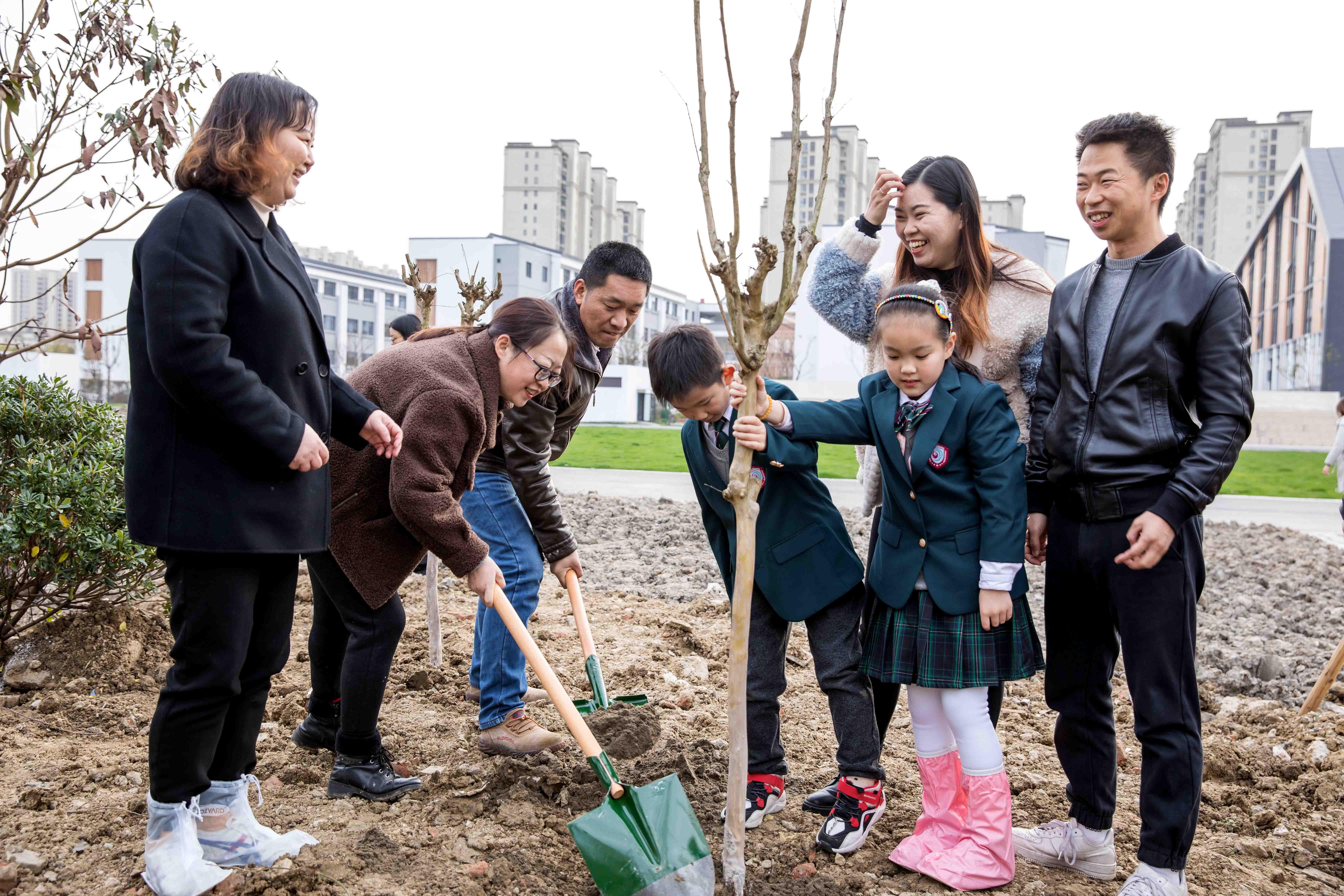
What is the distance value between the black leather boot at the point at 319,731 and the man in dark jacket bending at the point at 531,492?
51cm

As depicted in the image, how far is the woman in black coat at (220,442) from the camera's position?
211 cm

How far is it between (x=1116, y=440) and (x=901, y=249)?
928 millimetres

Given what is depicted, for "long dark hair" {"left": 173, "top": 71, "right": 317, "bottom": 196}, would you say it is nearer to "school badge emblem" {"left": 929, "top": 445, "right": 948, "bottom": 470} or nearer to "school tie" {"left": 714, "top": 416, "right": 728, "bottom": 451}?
"school tie" {"left": 714, "top": 416, "right": 728, "bottom": 451}

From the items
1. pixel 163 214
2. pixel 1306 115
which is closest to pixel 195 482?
pixel 163 214

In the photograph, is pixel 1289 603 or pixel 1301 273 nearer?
pixel 1289 603

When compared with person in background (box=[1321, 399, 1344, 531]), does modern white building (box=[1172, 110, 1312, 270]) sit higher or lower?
higher

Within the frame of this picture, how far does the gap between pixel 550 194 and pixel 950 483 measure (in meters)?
96.7

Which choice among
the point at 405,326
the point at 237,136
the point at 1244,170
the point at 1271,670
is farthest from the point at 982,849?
the point at 1244,170

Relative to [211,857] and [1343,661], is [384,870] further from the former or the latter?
[1343,661]

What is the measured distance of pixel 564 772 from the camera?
3109mm

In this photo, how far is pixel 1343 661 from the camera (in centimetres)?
400

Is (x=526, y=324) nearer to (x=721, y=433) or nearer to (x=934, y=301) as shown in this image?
(x=721, y=433)

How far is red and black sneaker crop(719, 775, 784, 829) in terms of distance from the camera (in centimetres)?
285

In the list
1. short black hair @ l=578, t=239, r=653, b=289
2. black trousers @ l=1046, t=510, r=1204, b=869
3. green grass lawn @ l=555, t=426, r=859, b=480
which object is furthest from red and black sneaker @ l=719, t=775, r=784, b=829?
green grass lawn @ l=555, t=426, r=859, b=480
